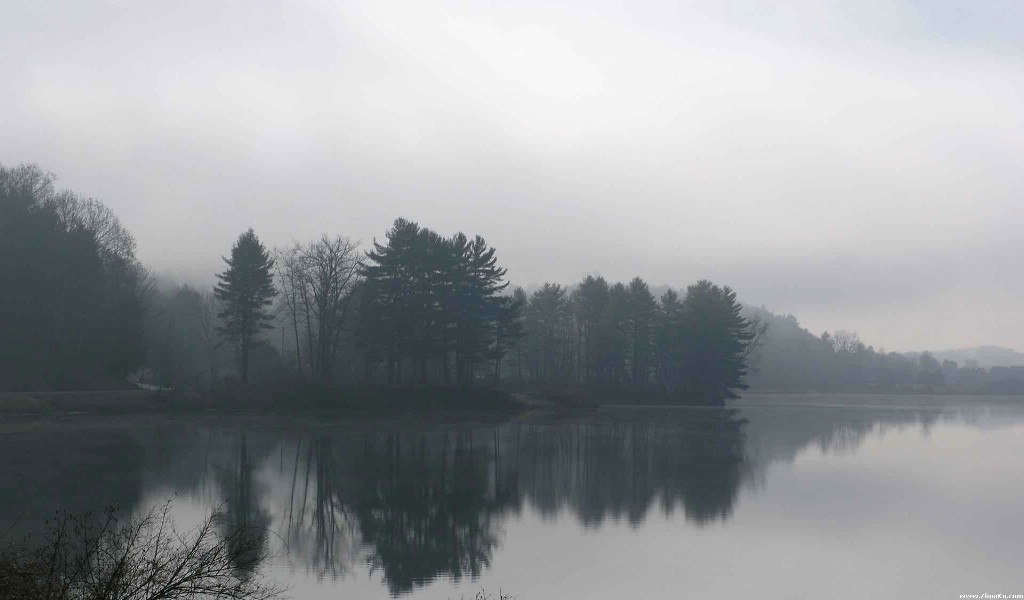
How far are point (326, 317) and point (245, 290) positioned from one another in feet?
17.6

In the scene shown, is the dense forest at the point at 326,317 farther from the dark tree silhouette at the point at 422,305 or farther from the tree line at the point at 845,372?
the tree line at the point at 845,372

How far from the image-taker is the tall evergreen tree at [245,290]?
2208 inches

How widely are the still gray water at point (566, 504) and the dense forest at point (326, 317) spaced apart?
17563 millimetres

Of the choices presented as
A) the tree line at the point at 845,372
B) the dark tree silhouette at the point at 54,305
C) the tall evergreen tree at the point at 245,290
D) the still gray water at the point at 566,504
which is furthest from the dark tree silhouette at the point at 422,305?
the tree line at the point at 845,372

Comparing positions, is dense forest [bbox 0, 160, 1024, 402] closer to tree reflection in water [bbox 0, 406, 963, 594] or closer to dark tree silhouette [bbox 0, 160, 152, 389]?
dark tree silhouette [bbox 0, 160, 152, 389]

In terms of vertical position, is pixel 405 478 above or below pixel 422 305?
below

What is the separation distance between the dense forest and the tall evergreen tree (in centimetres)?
9

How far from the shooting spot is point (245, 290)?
2231 inches

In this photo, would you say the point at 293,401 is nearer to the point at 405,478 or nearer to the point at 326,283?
the point at 326,283

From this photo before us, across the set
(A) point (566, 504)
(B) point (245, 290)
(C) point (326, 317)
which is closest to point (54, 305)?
(B) point (245, 290)

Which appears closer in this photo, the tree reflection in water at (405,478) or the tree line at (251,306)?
the tree reflection in water at (405,478)

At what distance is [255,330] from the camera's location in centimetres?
5594

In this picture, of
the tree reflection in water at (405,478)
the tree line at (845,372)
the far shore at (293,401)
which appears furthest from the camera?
the tree line at (845,372)

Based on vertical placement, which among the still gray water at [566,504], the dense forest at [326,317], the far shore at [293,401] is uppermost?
the dense forest at [326,317]
